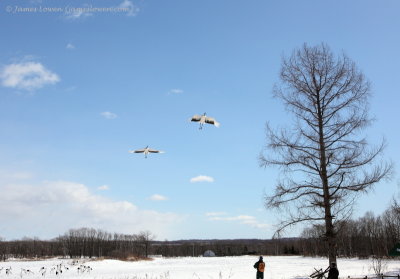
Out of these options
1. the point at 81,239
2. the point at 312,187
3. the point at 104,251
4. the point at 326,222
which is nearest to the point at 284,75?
the point at 312,187

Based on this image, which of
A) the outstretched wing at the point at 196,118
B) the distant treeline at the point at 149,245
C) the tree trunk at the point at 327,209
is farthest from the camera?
the distant treeline at the point at 149,245

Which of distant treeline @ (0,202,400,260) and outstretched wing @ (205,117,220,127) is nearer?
outstretched wing @ (205,117,220,127)

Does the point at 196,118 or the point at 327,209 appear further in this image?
the point at 196,118

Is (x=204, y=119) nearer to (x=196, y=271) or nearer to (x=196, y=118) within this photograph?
(x=196, y=118)

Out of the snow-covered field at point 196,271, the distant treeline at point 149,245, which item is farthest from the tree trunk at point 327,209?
the distant treeline at point 149,245

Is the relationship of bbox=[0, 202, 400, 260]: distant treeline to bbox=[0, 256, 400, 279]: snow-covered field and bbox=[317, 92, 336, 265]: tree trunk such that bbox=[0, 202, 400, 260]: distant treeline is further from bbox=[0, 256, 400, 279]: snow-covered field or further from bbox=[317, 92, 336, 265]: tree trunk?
bbox=[317, 92, 336, 265]: tree trunk

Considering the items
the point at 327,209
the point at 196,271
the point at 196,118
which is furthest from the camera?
the point at 196,271

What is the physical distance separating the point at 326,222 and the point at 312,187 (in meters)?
1.41

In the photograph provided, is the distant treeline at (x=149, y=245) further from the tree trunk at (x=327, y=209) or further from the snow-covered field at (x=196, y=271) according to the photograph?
the tree trunk at (x=327, y=209)

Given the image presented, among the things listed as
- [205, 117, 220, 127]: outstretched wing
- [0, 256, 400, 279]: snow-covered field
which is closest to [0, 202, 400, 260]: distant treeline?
[0, 256, 400, 279]: snow-covered field

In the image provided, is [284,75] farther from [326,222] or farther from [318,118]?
[326,222]

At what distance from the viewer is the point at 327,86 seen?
16.8m

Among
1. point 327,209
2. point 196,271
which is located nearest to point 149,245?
point 196,271

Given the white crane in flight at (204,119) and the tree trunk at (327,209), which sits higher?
the white crane in flight at (204,119)
